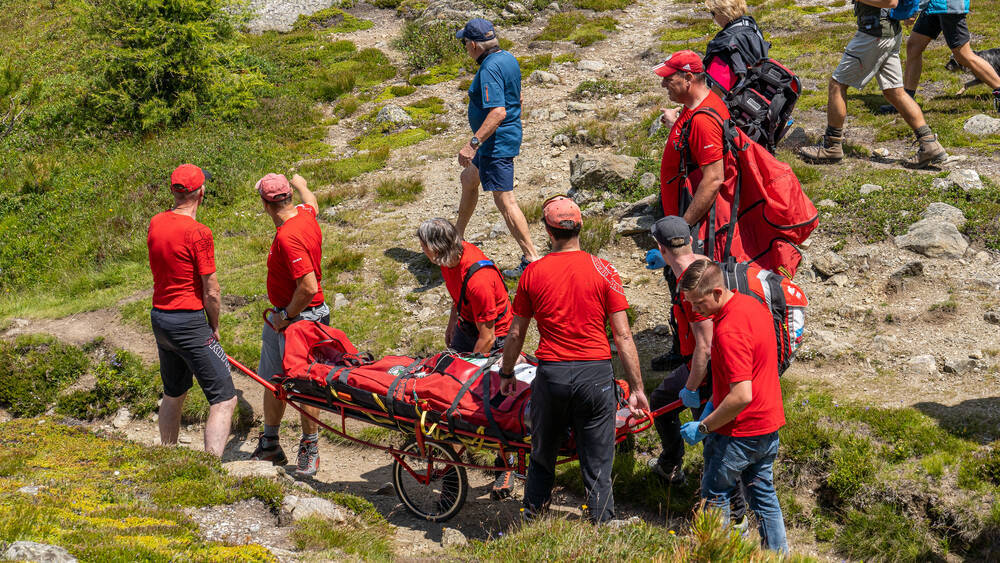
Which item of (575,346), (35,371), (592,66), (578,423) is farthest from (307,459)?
(592,66)

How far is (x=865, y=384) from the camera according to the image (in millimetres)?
7363

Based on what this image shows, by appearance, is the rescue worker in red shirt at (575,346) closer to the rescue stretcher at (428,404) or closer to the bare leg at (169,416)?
the rescue stretcher at (428,404)

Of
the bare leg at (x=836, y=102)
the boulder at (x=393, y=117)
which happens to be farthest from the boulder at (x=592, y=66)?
the bare leg at (x=836, y=102)

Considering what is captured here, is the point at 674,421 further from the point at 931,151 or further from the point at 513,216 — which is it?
the point at 931,151

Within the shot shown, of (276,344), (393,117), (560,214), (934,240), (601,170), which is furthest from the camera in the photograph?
(393,117)

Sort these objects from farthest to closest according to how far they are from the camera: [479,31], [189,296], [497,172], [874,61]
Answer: [874,61] < [497,172] < [479,31] < [189,296]

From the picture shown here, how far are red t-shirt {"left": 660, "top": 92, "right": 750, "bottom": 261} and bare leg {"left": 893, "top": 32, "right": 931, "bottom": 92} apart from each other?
7314mm

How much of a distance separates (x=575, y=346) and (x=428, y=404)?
1.62 meters

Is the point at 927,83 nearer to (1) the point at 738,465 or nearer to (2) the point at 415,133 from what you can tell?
(2) the point at 415,133

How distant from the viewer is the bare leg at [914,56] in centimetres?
1168

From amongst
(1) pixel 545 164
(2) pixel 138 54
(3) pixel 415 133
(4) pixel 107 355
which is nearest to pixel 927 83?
(1) pixel 545 164

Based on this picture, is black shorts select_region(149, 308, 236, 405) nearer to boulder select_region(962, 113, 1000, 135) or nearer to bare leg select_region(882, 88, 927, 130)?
bare leg select_region(882, 88, 927, 130)

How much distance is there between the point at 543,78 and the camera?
1822 centimetres

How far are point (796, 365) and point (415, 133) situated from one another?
1100cm
